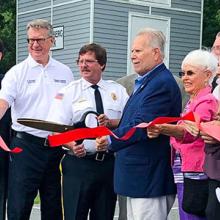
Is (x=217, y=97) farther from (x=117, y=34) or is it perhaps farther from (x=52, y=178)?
(x=117, y=34)

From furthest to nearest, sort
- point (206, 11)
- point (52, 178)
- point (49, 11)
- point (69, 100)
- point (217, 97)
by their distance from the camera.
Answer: point (206, 11) → point (49, 11) → point (52, 178) → point (69, 100) → point (217, 97)

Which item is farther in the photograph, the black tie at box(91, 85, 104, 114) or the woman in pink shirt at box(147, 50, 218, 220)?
the black tie at box(91, 85, 104, 114)

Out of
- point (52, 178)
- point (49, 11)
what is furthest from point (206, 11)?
point (52, 178)

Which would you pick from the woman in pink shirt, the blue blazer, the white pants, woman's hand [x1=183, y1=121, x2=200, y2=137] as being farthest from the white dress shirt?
woman's hand [x1=183, y1=121, x2=200, y2=137]

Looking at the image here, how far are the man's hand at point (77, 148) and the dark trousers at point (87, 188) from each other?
0.43 feet

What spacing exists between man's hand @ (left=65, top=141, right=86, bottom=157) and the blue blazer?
483 mm

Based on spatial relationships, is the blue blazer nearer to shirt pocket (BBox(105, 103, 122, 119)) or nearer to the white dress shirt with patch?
shirt pocket (BBox(105, 103, 122, 119))

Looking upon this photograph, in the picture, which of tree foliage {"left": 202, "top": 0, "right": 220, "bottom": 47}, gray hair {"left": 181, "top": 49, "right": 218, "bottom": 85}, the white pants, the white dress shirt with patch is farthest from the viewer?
tree foliage {"left": 202, "top": 0, "right": 220, "bottom": 47}

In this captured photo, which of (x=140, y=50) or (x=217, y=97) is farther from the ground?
(x=140, y=50)

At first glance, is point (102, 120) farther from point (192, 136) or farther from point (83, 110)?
point (192, 136)

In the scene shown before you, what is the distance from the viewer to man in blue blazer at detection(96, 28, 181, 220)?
4375 mm

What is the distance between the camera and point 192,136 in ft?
13.4

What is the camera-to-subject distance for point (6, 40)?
1314 inches

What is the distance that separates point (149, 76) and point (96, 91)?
804mm
